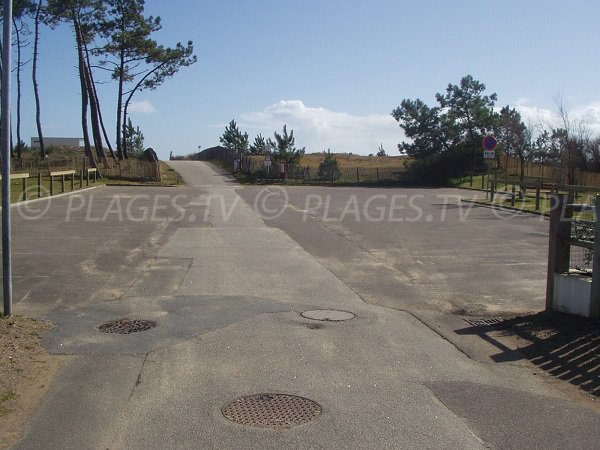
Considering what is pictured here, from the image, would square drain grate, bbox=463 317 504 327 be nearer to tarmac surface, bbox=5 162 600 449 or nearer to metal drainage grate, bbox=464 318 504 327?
metal drainage grate, bbox=464 318 504 327

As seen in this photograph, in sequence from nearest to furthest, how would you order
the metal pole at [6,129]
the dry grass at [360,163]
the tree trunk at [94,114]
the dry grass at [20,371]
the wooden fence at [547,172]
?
the dry grass at [20,371], the metal pole at [6,129], the wooden fence at [547,172], the tree trunk at [94,114], the dry grass at [360,163]

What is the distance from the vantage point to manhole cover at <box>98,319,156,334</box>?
778 cm

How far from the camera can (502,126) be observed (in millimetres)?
54344

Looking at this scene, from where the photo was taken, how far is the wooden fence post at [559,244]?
8633mm

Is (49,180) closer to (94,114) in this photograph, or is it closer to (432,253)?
(94,114)

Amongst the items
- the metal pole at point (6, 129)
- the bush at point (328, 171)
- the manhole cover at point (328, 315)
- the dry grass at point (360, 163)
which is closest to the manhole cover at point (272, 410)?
the manhole cover at point (328, 315)

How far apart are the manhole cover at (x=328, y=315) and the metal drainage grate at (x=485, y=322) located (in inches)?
60.2

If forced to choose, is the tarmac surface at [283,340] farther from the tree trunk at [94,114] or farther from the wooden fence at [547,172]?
the tree trunk at [94,114]

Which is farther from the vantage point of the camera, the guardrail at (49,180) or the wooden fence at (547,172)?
the wooden fence at (547,172)

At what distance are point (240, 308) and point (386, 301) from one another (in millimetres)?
2248

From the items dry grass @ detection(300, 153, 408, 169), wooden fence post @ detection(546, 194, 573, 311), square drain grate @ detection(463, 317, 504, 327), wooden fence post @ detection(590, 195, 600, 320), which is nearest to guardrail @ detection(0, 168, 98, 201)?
square drain grate @ detection(463, 317, 504, 327)

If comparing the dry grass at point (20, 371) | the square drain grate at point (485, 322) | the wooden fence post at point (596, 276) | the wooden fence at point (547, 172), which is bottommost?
the dry grass at point (20, 371)

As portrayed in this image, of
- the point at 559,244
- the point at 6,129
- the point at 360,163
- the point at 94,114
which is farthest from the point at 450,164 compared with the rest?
the point at 6,129

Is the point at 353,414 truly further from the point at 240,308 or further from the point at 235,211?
the point at 235,211
